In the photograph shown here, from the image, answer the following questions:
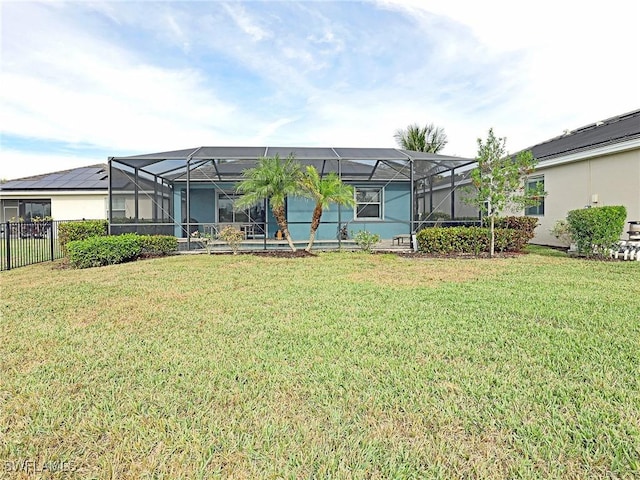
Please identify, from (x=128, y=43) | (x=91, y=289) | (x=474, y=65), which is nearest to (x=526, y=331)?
(x=91, y=289)

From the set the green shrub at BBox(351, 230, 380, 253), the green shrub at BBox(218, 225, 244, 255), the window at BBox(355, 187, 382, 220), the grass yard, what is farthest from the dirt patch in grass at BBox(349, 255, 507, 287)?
the window at BBox(355, 187, 382, 220)

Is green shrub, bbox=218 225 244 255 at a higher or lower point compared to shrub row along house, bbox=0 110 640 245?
lower

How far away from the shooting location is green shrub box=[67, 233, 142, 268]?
8914 mm

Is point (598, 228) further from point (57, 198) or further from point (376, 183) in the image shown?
point (57, 198)

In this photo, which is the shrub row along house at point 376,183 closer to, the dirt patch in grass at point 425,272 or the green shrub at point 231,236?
the green shrub at point 231,236

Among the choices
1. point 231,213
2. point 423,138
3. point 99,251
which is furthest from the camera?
point 423,138

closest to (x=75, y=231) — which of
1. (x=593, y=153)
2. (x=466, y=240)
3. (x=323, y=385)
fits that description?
(x=323, y=385)

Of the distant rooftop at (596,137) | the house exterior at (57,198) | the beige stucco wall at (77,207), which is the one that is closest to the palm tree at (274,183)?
the distant rooftop at (596,137)

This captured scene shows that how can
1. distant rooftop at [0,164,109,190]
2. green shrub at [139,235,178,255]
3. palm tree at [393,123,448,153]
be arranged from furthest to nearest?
palm tree at [393,123,448,153], distant rooftop at [0,164,109,190], green shrub at [139,235,178,255]

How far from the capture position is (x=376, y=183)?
A: 15.8 metres

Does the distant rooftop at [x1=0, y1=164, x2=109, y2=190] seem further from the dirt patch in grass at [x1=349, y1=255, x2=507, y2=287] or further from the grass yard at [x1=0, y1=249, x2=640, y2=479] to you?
the dirt patch in grass at [x1=349, y1=255, x2=507, y2=287]

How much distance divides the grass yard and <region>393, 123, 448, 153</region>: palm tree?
19.0 meters

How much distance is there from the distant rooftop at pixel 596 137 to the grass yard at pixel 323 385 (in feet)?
25.5

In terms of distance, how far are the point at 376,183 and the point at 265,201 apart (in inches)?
192
